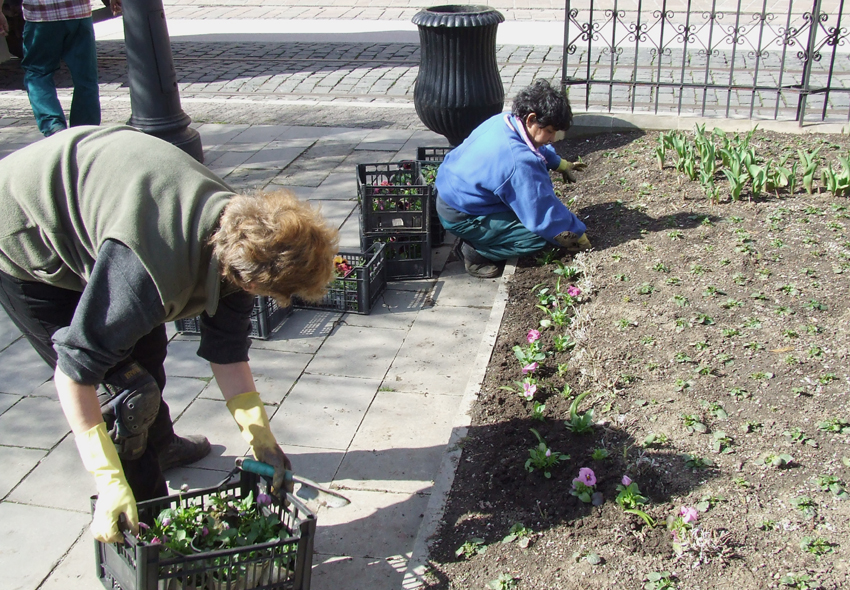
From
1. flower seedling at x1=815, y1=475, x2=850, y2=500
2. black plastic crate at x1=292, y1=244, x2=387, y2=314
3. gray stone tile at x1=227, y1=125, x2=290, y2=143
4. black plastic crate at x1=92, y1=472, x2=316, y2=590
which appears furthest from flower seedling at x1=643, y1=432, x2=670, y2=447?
gray stone tile at x1=227, y1=125, x2=290, y2=143

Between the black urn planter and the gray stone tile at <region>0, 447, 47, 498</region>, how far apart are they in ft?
12.1

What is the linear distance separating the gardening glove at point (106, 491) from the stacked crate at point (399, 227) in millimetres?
2648

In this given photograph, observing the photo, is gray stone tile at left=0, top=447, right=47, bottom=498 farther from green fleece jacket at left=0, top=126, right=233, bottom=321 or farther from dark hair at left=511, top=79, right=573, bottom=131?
dark hair at left=511, top=79, right=573, bottom=131

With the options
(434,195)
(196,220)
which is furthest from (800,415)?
(434,195)

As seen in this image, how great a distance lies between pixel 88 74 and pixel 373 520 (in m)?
5.25

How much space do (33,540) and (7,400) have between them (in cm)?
104

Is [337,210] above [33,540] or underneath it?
above

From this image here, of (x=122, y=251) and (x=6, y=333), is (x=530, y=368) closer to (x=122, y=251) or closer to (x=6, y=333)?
(x=122, y=251)

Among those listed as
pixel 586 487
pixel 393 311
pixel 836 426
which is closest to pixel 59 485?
pixel 393 311

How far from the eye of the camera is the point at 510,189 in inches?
172

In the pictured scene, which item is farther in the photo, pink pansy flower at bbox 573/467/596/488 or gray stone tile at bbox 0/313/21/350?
gray stone tile at bbox 0/313/21/350

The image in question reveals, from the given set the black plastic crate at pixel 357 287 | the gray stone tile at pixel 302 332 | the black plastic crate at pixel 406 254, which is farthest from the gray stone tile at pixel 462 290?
the gray stone tile at pixel 302 332

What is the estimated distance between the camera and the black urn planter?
5.54 metres

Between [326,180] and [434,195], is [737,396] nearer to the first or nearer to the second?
[434,195]
